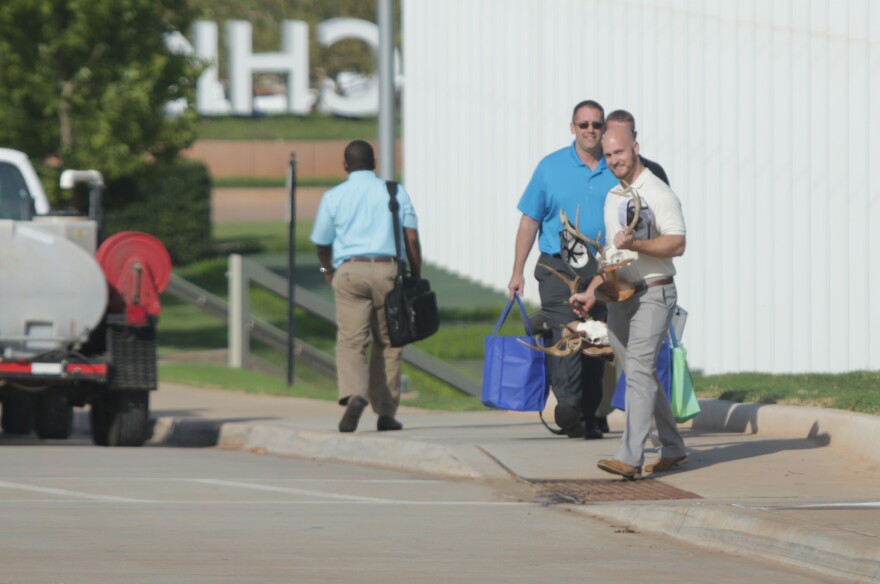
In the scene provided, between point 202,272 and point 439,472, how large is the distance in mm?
25049

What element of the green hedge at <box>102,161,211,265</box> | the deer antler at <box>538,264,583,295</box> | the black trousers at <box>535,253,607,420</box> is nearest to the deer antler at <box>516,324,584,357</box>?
the deer antler at <box>538,264,583,295</box>

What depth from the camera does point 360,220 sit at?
38.4 ft

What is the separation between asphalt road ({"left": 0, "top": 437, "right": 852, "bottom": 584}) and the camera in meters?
6.98

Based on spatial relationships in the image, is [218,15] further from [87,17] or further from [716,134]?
[716,134]

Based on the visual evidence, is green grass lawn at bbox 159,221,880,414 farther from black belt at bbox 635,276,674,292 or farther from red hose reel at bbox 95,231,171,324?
red hose reel at bbox 95,231,171,324

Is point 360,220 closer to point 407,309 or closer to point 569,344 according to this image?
point 407,309

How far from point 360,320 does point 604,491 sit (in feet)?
9.46

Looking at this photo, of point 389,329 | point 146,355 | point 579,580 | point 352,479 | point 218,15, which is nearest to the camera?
point 579,580

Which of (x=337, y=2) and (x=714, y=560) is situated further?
(x=337, y=2)

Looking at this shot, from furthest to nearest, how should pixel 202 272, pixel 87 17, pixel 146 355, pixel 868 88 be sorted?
pixel 202 272 → pixel 87 17 → pixel 868 88 → pixel 146 355

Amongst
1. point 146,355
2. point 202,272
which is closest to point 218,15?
point 202,272

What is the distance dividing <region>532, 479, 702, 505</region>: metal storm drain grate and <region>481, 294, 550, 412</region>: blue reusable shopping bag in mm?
1095

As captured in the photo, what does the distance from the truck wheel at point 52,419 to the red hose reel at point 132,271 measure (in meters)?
1.94

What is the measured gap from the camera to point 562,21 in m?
23.5
